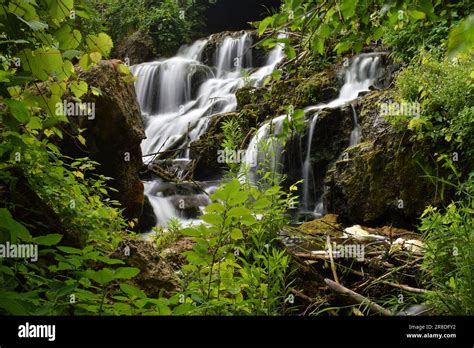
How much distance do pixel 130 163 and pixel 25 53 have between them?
69.3 inches

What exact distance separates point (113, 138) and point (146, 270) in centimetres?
140

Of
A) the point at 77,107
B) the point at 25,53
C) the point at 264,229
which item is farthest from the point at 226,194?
the point at 77,107

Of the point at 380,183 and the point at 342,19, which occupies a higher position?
the point at 342,19

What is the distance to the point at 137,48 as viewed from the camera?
341 cm

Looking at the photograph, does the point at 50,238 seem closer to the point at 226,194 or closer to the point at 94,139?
the point at 226,194

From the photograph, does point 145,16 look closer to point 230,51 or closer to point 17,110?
point 17,110

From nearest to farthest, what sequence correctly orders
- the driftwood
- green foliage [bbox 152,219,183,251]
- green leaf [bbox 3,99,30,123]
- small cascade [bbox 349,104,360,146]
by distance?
green leaf [bbox 3,99,30,123] → the driftwood → green foliage [bbox 152,219,183,251] → small cascade [bbox 349,104,360,146]

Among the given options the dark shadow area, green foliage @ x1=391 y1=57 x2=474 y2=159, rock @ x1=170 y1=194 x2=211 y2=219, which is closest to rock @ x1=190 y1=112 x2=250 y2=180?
rock @ x1=170 y1=194 x2=211 y2=219

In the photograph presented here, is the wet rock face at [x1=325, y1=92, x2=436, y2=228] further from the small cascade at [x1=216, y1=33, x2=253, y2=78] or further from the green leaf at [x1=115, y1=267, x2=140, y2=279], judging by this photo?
the small cascade at [x1=216, y1=33, x2=253, y2=78]

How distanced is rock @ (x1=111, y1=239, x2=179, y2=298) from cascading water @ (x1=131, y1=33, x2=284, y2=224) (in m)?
0.87

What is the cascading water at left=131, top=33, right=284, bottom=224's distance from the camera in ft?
10.0

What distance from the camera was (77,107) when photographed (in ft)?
7.70

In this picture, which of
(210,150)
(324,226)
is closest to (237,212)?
(324,226)

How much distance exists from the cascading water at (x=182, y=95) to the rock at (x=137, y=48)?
9 cm
